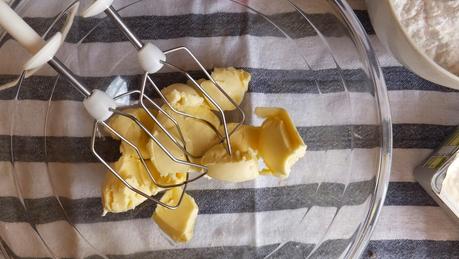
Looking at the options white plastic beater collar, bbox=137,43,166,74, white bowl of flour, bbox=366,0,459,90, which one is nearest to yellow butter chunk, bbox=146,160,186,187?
white plastic beater collar, bbox=137,43,166,74

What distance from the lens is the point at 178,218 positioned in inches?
20.4

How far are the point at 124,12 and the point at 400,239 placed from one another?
0.43 m

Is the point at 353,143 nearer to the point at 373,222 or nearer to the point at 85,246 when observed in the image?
the point at 373,222

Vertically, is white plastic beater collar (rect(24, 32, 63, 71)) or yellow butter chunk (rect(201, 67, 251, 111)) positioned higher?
white plastic beater collar (rect(24, 32, 63, 71))

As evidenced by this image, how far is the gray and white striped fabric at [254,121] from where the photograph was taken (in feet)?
1.86

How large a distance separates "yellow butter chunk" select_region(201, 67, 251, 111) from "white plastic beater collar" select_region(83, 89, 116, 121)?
13 centimetres

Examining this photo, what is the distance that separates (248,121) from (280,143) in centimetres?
10

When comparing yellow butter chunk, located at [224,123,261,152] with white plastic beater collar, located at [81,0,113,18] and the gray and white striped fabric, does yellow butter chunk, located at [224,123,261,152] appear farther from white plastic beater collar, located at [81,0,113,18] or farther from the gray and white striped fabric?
white plastic beater collar, located at [81,0,113,18]

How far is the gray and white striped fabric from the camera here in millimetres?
566

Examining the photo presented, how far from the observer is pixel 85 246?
573 millimetres

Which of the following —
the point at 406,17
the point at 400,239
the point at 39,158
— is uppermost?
the point at 406,17

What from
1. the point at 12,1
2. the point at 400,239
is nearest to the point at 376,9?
the point at 400,239

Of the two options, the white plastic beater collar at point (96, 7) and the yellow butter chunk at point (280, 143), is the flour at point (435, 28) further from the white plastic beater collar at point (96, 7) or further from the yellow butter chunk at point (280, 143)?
the white plastic beater collar at point (96, 7)

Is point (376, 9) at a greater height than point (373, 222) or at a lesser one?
greater
